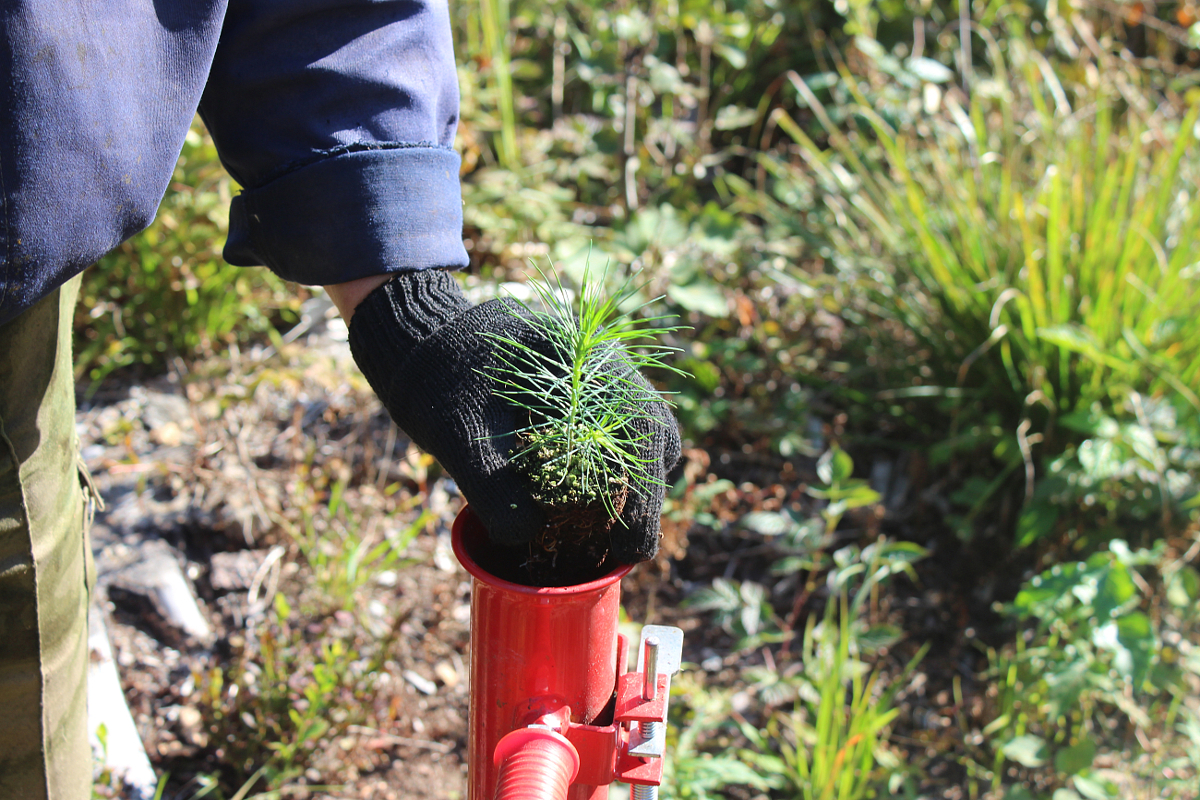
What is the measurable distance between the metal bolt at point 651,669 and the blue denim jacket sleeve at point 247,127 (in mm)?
588

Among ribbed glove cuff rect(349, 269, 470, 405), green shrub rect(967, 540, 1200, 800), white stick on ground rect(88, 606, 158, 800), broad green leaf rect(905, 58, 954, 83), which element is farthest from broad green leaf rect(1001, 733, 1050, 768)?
broad green leaf rect(905, 58, 954, 83)

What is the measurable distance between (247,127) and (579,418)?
597mm

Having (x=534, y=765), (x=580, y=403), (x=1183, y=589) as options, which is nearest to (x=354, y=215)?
(x=580, y=403)

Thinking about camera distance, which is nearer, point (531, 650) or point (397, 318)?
point (531, 650)

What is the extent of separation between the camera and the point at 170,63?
3.43 feet

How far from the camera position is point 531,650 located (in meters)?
1.08

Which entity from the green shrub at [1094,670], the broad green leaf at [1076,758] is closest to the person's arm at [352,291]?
the green shrub at [1094,670]

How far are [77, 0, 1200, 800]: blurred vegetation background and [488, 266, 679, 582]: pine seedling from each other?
0.64m

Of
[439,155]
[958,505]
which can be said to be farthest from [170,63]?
[958,505]

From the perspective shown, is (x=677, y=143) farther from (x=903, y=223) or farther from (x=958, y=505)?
(x=958, y=505)

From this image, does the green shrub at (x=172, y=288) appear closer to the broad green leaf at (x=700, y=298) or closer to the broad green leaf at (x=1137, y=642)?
→ the broad green leaf at (x=700, y=298)

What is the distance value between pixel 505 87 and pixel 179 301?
3.98 ft

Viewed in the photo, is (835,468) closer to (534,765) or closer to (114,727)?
(534,765)

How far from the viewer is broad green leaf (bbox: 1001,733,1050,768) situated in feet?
6.07
